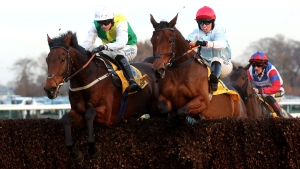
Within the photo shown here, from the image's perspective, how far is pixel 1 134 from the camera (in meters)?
6.70

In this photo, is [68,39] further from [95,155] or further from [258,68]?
[258,68]

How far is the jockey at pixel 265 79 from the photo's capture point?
28.1 feet

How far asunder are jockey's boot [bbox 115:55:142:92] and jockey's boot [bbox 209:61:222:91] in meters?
0.85

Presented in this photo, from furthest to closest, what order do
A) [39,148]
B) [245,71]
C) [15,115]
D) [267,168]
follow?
1. [15,115]
2. [245,71]
3. [39,148]
4. [267,168]

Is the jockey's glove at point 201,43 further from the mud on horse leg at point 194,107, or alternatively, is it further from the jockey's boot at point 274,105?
the jockey's boot at point 274,105

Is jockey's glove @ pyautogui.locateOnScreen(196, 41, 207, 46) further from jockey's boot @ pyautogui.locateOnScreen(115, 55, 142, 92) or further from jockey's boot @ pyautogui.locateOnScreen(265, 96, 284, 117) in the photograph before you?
jockey's boot @ pyautogui.locateOnScreen(265, 96, 284, 117)

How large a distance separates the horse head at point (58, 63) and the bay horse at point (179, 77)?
918 mm

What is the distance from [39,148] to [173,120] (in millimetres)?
1582

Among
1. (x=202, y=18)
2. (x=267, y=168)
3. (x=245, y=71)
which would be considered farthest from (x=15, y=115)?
(x=267, y=168)

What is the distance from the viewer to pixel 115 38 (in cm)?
700

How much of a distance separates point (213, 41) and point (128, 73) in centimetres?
104

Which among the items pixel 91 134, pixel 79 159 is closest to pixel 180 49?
pixel 91 134

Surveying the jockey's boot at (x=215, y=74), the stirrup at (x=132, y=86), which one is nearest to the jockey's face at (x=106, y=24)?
the stirrup at (x=132, y=86)

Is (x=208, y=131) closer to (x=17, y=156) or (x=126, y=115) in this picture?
(x=126, y=115)
